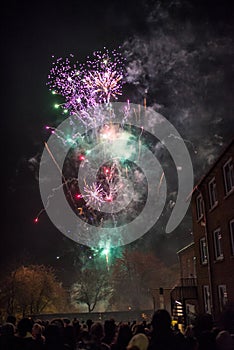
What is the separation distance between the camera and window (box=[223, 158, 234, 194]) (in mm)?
16675

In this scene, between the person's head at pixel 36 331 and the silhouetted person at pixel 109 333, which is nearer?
the person's head at pixel 36 331

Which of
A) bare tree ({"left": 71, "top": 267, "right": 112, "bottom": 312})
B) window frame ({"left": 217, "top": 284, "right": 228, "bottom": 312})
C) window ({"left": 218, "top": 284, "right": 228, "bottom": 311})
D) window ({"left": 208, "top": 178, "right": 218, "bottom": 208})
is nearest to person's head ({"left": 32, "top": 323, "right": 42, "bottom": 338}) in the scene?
window ({"left": 218, "top": 284, "right": 228, "bottom": 311})

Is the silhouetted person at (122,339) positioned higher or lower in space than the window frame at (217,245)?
lower

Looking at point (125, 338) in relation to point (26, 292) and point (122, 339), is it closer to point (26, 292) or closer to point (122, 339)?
point (122, 339)

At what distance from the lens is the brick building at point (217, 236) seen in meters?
16.6

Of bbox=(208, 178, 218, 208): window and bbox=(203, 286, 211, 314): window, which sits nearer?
bbox=(208, 178, 218, 208): window

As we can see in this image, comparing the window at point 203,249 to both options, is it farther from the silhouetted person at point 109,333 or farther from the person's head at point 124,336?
the person's head at point 124,336

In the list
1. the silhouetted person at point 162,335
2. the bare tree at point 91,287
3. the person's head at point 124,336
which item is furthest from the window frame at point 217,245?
the bare tree at point 91,287

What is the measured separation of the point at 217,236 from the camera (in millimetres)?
19438

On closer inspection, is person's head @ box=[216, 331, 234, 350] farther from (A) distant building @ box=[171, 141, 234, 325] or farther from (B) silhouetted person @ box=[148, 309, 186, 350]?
(A) distant building @ box=[171, 141, 234, 325]

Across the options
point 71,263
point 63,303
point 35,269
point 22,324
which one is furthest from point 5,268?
point 22,324

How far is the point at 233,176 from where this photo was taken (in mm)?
16438

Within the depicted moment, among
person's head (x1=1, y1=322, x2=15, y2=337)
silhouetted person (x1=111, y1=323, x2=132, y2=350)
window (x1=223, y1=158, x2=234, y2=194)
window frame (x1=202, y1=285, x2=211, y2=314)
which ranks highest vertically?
window (x1=223, y1=158, x2=234, y2=194)

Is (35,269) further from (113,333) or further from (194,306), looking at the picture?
(113,333)
